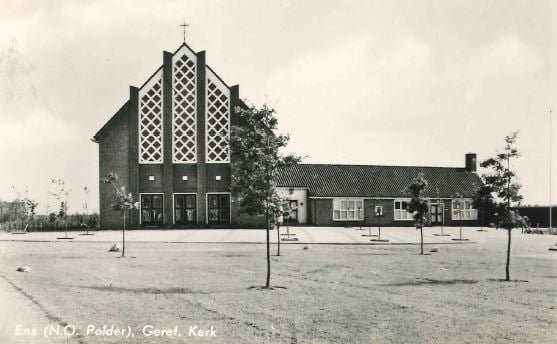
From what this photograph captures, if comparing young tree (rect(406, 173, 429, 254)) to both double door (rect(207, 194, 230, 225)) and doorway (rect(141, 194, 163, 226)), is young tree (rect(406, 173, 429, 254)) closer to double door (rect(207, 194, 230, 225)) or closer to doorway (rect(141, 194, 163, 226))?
double door (rect(207, 194, 230, 225))

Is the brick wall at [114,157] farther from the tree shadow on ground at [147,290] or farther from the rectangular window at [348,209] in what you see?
the tree shadow on ground at [147,290]

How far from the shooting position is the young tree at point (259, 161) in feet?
49.0

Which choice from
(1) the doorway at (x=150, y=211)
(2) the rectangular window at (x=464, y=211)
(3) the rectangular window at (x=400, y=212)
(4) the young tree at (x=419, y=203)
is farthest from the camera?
(2) the rectangular window at (x=464, y=211)

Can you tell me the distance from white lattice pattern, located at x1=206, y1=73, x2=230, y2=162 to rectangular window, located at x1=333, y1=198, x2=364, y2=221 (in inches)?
480

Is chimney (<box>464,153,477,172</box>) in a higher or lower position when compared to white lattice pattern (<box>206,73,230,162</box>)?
lower

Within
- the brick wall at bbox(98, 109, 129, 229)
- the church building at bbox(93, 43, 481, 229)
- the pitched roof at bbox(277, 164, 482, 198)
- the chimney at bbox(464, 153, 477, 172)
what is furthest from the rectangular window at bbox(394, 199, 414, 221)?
the brick wall at bbox(98, 109, 129, 229)

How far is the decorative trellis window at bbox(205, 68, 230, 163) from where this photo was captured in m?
40.1

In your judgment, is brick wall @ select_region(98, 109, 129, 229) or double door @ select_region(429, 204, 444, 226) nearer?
brick wall @ select_region(98, 109, 129, 229)

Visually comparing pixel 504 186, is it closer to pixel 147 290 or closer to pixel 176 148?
pixel 147 290

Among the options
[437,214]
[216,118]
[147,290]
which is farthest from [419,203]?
[437,214]

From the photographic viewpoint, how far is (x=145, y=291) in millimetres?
13305

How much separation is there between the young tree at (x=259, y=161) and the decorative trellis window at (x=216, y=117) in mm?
24919

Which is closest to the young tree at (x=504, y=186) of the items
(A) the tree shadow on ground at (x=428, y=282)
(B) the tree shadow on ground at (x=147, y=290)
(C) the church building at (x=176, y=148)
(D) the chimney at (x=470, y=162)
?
(A) the tree shadow on ground at (x=428, y=282)

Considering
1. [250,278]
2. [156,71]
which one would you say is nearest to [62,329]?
[250,278]
